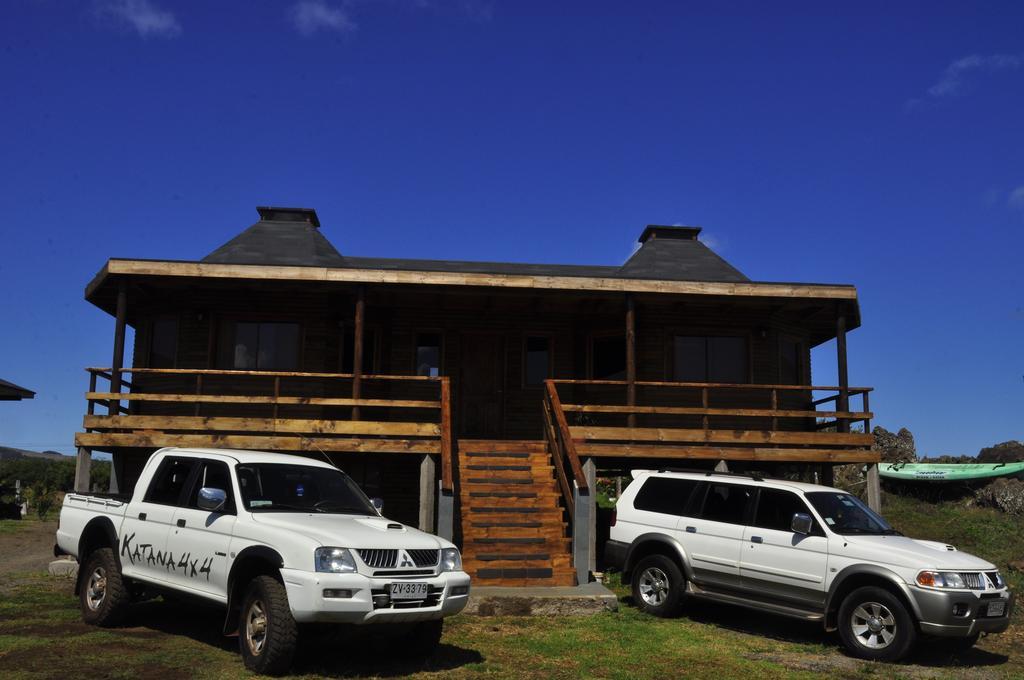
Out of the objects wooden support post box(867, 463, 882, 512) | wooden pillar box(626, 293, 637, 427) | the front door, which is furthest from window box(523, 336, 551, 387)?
wooden support post box(867, 463, 882, 512)

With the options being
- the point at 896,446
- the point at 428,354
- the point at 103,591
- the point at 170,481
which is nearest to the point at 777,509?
the point at 170,481

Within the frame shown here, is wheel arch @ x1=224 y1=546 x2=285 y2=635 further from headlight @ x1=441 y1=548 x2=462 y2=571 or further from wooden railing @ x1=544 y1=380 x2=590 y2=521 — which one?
wooden railing @ x1=544 y1=380 x2=590 y2=521

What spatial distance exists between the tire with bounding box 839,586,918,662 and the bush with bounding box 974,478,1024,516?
16111 millimetres

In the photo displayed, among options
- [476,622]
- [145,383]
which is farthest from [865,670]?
→ [145,383]

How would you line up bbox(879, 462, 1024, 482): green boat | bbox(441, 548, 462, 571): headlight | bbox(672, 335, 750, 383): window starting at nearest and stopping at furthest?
1. bbox(441, 548, 462, 571): headlight
2. bbox(672, 335, 750, 383): window
3. bbox(879, 462, 1024, 482): green boat

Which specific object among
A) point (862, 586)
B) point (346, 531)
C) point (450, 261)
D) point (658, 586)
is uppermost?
point (450, 261)

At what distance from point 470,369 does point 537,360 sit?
150cm

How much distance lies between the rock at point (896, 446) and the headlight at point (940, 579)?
22470 millimetres

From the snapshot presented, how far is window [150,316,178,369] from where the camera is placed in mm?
17797

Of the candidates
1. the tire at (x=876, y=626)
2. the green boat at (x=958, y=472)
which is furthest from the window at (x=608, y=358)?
the green boat at (x=958, y=472)

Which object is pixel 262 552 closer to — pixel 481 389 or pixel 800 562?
pixel 800 562

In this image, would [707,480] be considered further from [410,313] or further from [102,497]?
[410,313]

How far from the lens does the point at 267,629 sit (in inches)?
264

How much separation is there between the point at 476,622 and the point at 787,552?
3635 millimetres
